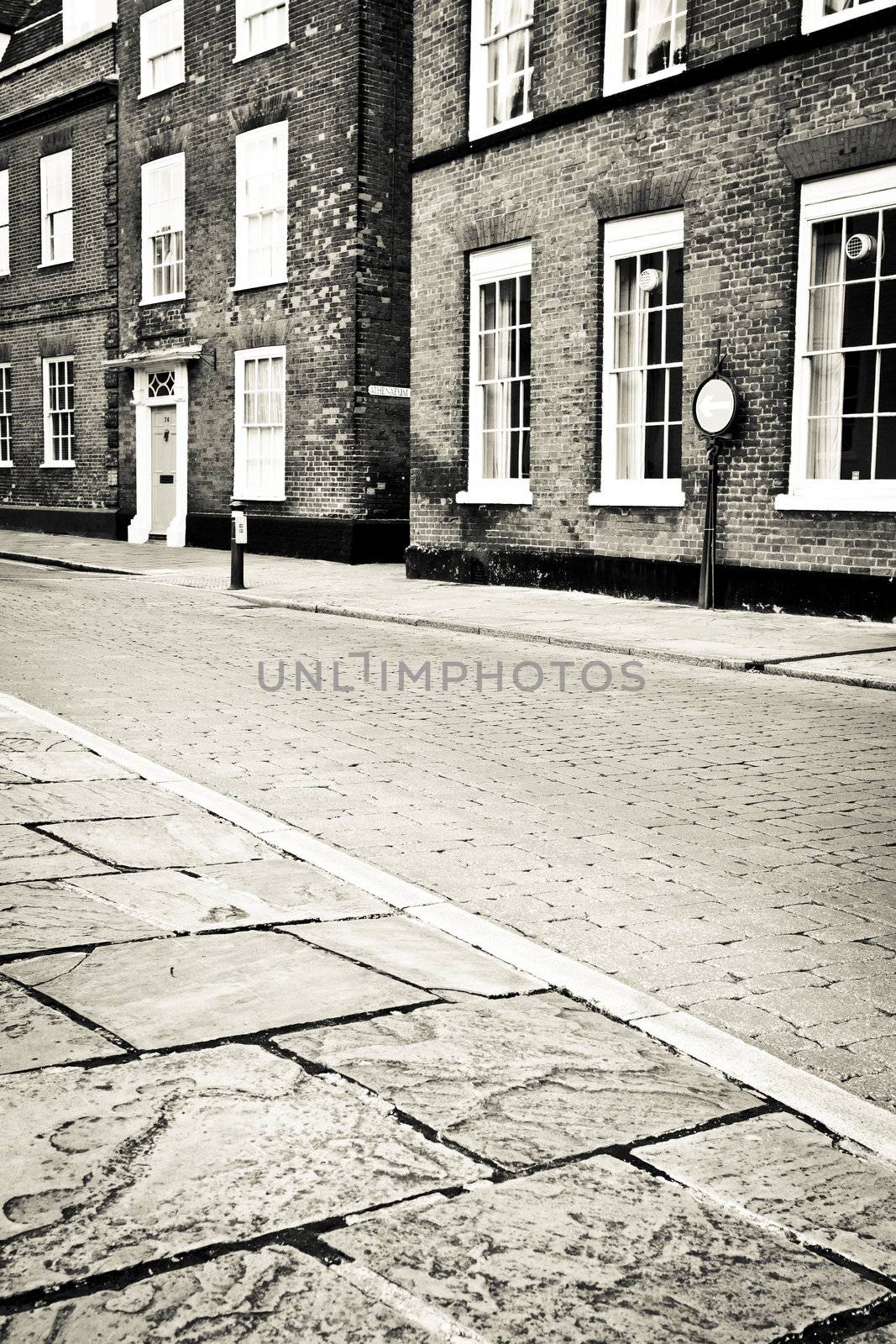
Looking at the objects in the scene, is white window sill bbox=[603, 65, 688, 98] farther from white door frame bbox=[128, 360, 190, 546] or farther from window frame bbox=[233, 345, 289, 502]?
white door frame bbox=[128, 360, 190, 546]

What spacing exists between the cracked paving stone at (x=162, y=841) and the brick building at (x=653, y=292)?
9061 mm

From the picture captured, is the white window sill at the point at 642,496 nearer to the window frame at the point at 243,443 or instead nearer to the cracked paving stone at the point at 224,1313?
the window frame at the point at 243,443

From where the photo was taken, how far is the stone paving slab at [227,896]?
14.2ft

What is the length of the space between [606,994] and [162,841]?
208 cm

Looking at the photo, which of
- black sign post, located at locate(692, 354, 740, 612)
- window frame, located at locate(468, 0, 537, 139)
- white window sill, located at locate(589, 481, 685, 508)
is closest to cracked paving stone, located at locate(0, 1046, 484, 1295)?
black sign post, located at locate(692, 354, 740, 612)

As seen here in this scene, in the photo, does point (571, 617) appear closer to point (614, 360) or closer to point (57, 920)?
point (614, 360)

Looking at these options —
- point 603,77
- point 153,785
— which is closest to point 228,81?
point 603,77

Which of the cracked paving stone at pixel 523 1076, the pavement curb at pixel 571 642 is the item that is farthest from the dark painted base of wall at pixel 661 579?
the cracked paving stone at pixel 523 1076

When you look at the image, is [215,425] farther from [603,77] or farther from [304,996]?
[304,996]

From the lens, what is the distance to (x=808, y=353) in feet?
44.5

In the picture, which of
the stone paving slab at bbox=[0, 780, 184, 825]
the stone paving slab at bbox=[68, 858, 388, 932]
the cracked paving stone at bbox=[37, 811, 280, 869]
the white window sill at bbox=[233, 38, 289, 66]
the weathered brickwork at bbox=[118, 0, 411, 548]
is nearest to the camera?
the stone paving slab at bbox=[68, 858, 388, 932]

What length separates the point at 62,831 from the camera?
529 centimetres

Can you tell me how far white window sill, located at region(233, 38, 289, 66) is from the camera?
2158cm

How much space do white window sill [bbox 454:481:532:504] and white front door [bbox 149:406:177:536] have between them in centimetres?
851
